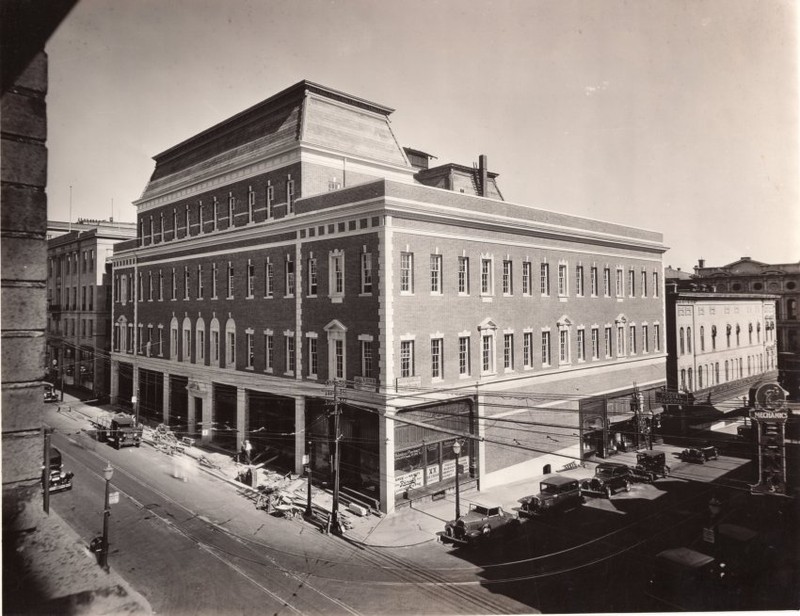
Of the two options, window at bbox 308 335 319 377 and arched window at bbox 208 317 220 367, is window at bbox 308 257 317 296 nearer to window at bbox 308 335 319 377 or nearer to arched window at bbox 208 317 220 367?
window at bbox 308 335 319 377

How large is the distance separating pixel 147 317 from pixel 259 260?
15400 mm

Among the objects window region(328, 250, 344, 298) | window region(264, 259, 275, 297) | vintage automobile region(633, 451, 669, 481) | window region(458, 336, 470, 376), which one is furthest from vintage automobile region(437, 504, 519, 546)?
window region(264, 259, 275, 297)

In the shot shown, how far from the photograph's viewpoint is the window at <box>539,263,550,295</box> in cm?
2867

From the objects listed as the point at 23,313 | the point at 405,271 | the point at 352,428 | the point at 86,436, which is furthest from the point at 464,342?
the point at 86,436

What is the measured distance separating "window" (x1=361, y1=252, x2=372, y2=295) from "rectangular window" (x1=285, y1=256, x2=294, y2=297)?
18.4ft

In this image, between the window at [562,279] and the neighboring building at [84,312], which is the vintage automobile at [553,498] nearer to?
the window at [562,279]

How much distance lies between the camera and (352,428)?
22.3 metres

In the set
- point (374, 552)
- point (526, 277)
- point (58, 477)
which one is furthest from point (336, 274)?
point (58, 477)

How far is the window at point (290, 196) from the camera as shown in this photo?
26453mm

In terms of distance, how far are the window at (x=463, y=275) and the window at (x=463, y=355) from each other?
2.24 metres

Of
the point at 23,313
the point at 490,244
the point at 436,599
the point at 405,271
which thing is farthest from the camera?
the point at 490,244

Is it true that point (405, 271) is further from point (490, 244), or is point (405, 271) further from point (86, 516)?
point (86, 516)

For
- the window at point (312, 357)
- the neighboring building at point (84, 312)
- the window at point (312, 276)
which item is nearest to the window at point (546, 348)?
the window at point (312, 357)

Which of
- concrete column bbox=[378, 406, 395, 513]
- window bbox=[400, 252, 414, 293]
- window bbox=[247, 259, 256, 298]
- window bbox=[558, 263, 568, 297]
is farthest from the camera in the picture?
window bbox=[558, 263, 568, 297]
